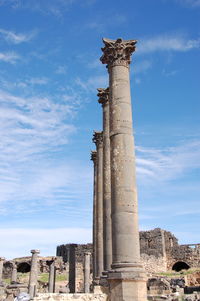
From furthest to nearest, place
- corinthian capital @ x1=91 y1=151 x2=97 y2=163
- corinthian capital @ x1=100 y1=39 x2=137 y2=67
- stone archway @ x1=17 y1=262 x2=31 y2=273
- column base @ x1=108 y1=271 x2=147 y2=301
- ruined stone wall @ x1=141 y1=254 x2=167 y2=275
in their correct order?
stone archway @ x1=17 y1=262 x2=31 y2=273
ruined stone wall @ x1=141 y1=254 x2=167 y2=275
corinthian capital @ x1=91 y1=151 x2=97 y2=163
corinthian capital @ x1=100 y1=39 x2=137 y2=67
column base @ x1=108 y1=271 x2=147 y2=301

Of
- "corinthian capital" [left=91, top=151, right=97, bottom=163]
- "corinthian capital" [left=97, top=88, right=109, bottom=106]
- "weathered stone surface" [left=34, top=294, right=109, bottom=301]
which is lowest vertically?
"weathered stone surface" [left=34, top=294, right=109, bottom=301]

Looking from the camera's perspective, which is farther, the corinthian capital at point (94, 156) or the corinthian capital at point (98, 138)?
the corinthian capital at point (94, 156)

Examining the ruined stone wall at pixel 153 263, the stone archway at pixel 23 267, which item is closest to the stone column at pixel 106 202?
the ruined stone wall at pixel 153 263

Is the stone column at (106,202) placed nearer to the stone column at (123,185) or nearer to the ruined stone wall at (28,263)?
the stone column at (123,185)

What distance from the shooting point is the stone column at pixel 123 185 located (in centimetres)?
973

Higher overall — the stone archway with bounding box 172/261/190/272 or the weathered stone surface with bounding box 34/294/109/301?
the stone archway with bounding box 172/261/190/272

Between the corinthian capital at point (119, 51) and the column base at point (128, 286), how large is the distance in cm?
729

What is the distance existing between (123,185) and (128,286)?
9.56ft

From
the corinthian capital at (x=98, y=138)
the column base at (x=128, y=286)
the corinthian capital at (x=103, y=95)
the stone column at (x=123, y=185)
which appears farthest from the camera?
the corinthian capital at (x=98, y=138)

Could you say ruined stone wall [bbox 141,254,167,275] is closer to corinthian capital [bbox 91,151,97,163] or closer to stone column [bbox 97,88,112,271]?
corinthian capital [bbox 91,151,97,163]

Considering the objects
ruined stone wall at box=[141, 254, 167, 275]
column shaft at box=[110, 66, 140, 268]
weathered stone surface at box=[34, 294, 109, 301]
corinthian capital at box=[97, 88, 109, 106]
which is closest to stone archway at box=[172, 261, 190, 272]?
ruined stone wall at box=[141, 254, 167, 275]

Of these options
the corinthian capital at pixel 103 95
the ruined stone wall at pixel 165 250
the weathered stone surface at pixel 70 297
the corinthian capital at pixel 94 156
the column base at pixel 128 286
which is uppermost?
the corinthian capital at pixel 103 95

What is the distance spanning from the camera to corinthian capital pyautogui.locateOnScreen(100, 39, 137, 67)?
12.8 m

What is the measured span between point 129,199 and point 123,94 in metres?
3.77
